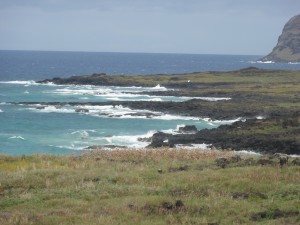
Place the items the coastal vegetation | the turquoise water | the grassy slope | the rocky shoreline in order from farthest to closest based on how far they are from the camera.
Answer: the turquoise water
the rocky shoreline
the coastal vegetation
the grassy slope

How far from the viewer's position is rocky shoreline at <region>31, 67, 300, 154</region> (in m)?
45.5

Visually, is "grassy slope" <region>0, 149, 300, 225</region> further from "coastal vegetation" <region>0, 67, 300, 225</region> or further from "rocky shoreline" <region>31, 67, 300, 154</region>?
"rocky shoreline" <region>31, 67, 300, 154</region>

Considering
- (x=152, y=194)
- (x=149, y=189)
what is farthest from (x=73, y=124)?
(x=152, y=194)

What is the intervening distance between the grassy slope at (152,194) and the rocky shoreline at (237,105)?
82.8ft

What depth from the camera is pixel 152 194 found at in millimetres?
14633

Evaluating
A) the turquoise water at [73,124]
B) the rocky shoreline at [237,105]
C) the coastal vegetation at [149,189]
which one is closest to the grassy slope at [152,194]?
the coastal vegetation at [149,189]

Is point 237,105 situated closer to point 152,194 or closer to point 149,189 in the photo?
point 149,189

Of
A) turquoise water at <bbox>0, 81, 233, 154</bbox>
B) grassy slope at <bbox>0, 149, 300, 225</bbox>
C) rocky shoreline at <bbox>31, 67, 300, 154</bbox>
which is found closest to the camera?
grassy slope at <bbox>0, 149, 300, 225</bbox>

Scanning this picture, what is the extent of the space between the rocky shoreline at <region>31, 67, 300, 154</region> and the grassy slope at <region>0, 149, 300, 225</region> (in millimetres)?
25229

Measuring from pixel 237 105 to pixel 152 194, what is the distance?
55.8 metres

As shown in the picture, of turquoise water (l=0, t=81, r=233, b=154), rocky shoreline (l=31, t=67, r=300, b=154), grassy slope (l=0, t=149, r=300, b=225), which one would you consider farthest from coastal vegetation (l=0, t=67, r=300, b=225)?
turquoise water (l=0, t=81, r=233, b=154)

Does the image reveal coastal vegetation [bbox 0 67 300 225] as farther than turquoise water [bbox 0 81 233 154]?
No

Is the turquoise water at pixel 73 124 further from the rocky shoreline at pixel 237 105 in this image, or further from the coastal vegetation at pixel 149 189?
the coastal vegetation at pixel 149 189

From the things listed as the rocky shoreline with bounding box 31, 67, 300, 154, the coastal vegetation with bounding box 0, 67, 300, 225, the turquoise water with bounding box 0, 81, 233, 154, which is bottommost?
the turquoise water with bounding box 0, 81, 233, 154
